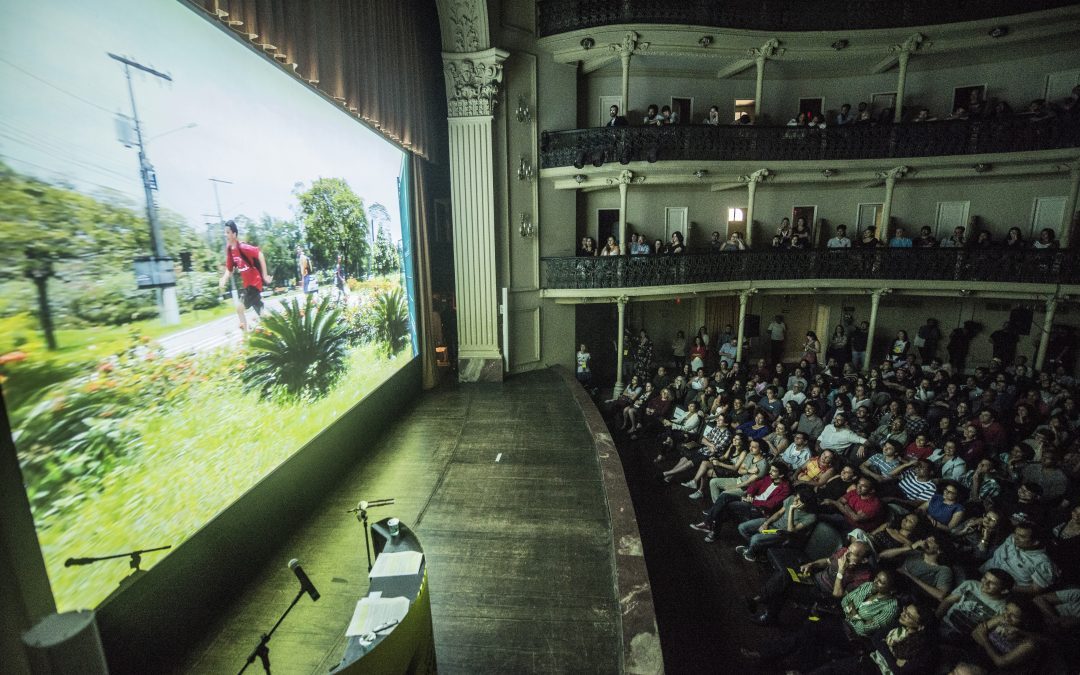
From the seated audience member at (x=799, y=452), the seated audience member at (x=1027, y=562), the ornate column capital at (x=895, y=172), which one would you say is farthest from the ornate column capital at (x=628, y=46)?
the seated audience member at (x=1027, y=562)

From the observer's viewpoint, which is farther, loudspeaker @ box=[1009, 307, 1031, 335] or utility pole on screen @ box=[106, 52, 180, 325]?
loudspeaker @ box=[1009, 307, 1031, 335]

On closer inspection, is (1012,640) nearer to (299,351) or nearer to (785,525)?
→ (785,525)

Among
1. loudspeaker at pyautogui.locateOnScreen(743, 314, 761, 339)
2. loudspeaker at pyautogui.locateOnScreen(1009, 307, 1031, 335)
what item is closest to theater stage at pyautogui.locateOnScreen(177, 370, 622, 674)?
loudspeaker at pyautogui.locateOnScreen(743, 314, 761, 339)

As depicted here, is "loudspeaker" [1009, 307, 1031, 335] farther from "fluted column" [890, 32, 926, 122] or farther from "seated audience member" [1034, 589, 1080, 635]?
"seated audience member" [1034, 589, 1080, 635]

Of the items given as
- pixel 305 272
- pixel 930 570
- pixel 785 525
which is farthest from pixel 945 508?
pixel 305 272

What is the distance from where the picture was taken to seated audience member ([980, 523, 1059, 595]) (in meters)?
3.90

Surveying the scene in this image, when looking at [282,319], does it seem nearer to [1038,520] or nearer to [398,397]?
[398,397]

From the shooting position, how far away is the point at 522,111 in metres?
10.6

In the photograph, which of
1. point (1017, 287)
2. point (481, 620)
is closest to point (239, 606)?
point (481, 620)

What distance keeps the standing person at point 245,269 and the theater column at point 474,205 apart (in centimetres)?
645

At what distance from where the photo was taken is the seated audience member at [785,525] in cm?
527

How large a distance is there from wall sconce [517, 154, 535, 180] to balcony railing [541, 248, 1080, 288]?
197cm

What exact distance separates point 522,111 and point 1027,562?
1064cm

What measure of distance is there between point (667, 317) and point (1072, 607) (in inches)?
427
